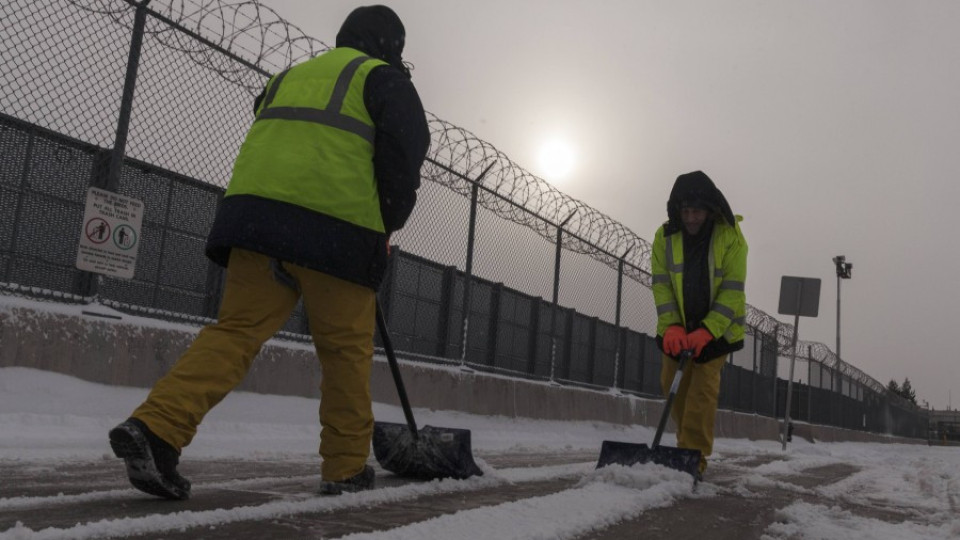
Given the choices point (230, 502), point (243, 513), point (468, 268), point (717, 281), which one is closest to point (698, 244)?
point (717, 281)

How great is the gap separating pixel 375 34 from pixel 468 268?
682cm

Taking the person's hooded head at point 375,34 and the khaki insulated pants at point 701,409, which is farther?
the khaki insulated pants at point 701,409

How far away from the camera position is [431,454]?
3.86 metres

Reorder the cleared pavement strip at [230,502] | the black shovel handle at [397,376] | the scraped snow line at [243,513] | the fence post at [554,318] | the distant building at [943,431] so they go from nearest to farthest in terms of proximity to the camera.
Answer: the scraped snow line at [243,513], the cleared pavement strip at [230,502], the black shovel handle at [397,376], the fence post at [554,318], the distant building at [943,431]

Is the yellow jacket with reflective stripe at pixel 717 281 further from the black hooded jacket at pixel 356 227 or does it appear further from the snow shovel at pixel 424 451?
the black hooded jacket at pixel 356 227

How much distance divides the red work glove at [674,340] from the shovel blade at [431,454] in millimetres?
1630

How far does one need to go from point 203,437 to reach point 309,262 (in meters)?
3.08

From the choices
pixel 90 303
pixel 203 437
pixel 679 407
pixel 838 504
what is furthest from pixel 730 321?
pixel 90 303

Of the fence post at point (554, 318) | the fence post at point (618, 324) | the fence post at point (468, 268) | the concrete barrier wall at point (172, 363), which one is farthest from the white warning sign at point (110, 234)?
the fence post at point (618, 324)

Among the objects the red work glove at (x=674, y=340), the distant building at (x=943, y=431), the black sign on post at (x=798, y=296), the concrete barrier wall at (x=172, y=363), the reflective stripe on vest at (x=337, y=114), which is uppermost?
the black sign on post at (x=798, y=296)

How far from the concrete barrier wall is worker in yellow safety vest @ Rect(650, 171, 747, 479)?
3.49 metres

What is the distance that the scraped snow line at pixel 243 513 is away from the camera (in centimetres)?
208

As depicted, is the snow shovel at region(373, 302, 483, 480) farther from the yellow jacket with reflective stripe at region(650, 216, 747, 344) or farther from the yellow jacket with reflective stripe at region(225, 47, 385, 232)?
the yellow jacket with reflective stripe at region(650, 216, 747, 344)

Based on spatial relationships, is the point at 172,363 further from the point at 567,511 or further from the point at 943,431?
the point at 943,431
